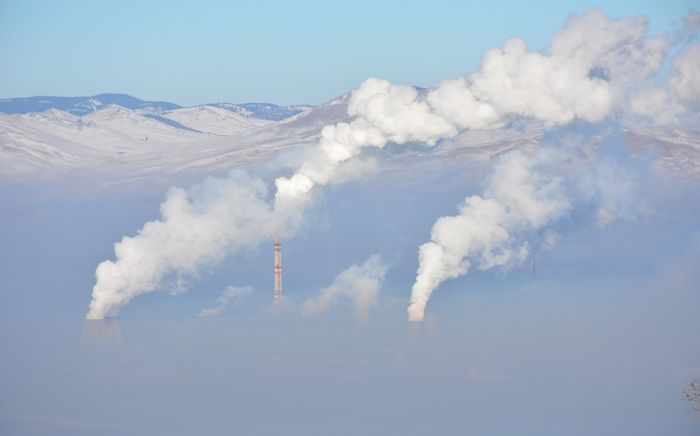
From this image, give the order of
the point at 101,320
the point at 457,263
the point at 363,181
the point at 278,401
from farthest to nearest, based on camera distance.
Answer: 1. the point at 363,181
2. the point at 101,320
3. the point at 457,263
4. the point at 278,401

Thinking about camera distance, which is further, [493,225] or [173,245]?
[173,245]

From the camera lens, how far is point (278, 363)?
78938mm

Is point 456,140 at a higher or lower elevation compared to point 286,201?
higher

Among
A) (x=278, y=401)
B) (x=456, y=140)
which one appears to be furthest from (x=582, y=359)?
(x=456, y=140)

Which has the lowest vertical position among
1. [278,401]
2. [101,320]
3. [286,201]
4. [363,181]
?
[278,401]

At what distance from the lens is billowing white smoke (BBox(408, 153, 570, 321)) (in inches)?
3278

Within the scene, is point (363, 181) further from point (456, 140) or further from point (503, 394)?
point (503, 394)

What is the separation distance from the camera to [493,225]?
83.9 metres

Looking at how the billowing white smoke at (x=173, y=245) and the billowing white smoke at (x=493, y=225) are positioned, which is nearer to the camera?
the billowing white smoke at (x=493, y=225)

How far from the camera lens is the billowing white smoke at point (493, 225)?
83.2 meters

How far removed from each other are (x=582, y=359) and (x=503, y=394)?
1290 cm

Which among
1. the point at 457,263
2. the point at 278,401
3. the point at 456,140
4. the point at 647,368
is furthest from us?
the point at 456,140

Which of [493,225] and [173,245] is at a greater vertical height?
[173,245]

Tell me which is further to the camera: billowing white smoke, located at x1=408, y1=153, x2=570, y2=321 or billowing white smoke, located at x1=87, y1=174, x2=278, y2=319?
billowing white smoke, located at x1=87, y1=174, x2=278, y2=319
